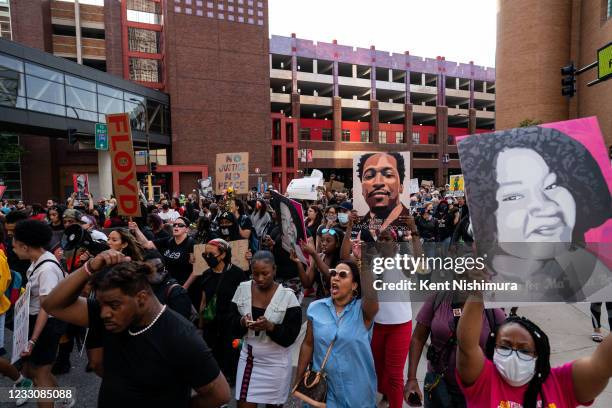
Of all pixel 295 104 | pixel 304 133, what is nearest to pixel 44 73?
pixel 295 104

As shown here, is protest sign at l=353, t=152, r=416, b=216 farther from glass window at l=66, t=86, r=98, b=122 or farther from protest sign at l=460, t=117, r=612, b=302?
glass window at l=66, t=86, r=98, b=122

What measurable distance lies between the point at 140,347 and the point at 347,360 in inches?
52.5

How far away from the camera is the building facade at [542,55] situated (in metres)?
28.0

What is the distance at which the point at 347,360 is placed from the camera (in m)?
2.60

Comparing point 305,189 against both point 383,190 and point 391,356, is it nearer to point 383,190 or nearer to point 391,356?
point 383,190

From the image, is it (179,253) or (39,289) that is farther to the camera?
(179,253)

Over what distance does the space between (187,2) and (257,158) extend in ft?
47.3

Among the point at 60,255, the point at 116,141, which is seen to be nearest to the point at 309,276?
the point at 60,255

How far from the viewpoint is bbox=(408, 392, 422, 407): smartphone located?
2629mm

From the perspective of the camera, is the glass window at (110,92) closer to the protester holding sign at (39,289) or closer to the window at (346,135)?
the protester holding sign at (39,289)

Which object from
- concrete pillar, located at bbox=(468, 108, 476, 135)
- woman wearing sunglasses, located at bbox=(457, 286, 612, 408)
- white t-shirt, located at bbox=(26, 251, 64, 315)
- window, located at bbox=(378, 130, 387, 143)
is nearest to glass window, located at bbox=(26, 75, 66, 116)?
white t-shirt, located at bbox=(26, 251, 64, 315)

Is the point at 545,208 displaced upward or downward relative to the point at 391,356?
upward

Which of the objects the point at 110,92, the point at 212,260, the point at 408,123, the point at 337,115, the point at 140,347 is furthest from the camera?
the point at 408,123

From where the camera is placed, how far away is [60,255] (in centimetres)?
431
